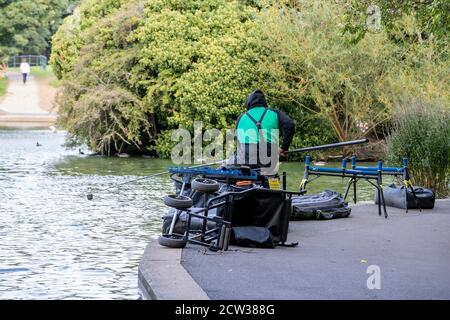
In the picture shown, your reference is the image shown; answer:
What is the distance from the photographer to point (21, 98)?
64.5m

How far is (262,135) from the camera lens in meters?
13.4

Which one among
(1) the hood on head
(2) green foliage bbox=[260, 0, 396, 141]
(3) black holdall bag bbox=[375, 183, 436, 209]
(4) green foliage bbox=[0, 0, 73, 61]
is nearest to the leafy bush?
(2) green foliage bbox=[260, 0, 396, 141]

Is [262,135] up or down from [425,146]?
up

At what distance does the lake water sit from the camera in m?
11.4

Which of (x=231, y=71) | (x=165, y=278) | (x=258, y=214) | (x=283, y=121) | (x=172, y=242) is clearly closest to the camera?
(x=165, y=278)

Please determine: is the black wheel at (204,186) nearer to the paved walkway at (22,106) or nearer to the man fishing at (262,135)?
the man fishing at (262,135)

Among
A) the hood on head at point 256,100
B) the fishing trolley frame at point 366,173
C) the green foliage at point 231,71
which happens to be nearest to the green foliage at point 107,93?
the green foliage at point 231,71

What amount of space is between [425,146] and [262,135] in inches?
226

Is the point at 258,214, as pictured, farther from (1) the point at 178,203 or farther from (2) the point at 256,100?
(2) the point at 256,100

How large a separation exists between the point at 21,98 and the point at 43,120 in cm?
1126

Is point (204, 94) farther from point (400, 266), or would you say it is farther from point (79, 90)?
point (400, 266)

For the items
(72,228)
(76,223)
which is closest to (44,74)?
(76,223)

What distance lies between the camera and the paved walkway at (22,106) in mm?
53875
